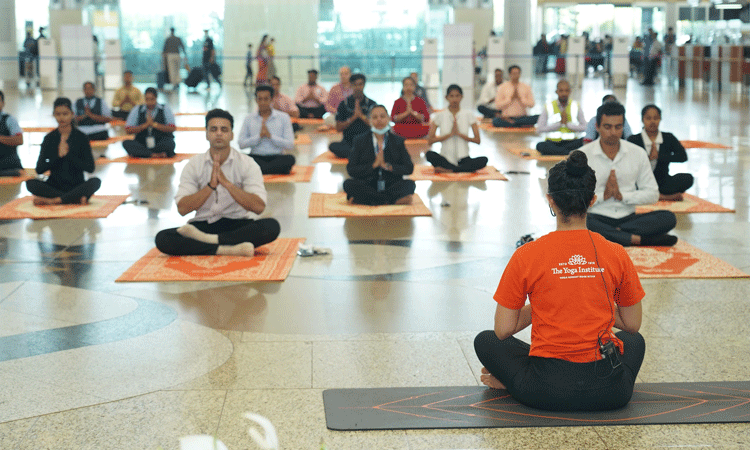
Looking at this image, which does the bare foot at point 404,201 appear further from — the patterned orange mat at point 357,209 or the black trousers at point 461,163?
the black trousers at point 461,163

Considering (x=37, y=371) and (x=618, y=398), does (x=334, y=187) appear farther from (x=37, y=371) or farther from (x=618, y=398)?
(x=618, y=398)

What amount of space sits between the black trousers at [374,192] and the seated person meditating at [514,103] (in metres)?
6.45

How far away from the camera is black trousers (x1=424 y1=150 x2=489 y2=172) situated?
9102 millimetres

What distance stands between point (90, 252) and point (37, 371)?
232 cm

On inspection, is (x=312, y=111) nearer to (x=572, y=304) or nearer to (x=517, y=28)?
(x=517, y=28)

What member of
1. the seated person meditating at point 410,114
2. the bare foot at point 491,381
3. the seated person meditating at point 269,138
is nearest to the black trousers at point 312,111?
the seated person meditating at point 410,114

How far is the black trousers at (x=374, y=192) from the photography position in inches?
290

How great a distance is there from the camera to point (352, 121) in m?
11.1

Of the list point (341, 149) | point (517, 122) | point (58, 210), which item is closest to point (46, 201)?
point (58, 210)

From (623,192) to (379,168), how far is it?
243 cm

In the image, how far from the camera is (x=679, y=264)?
17.4 feet

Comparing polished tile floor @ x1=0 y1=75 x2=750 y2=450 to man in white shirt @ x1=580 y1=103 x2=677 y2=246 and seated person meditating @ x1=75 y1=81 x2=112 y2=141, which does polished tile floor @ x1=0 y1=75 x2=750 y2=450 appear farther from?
seated person meditating @ x1=75 y1=81 x2=112 y2=141

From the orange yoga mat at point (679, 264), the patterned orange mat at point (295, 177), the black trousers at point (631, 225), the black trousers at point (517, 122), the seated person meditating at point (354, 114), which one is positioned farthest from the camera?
the black trousers at point (517, 122)

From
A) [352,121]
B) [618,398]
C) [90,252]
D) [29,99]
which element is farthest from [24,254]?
[29,99]
